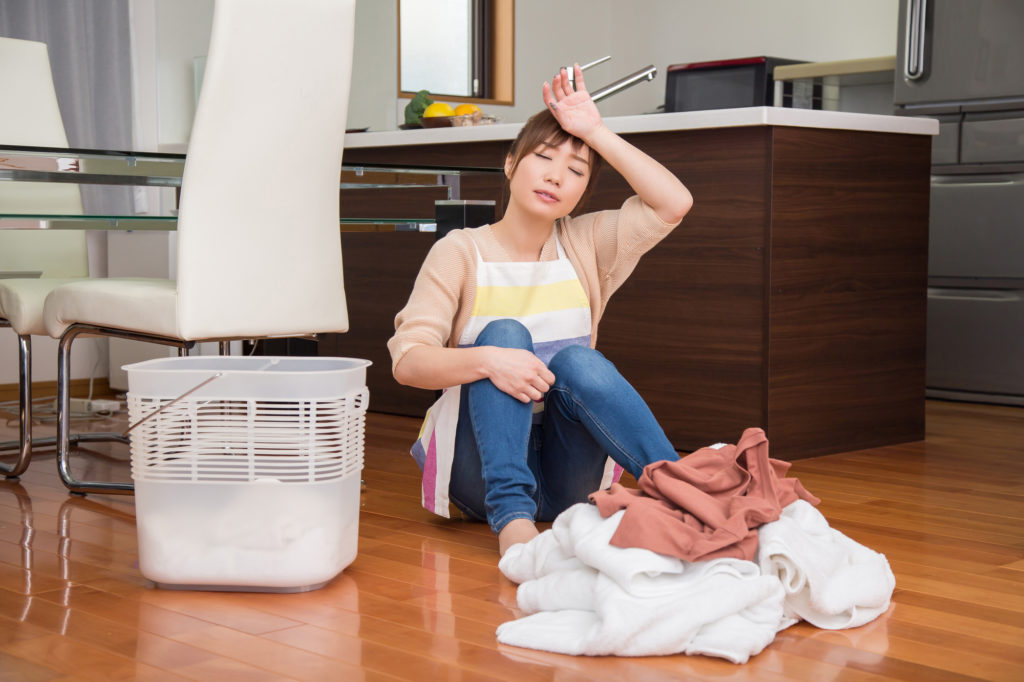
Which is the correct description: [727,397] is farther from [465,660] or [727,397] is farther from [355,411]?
[465,660]

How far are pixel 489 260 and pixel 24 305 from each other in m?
1.10

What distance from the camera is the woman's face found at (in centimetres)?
193

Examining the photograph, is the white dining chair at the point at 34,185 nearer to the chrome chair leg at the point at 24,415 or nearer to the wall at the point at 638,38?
the chrome chair leg at the point at 24,415

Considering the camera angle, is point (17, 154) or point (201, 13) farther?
point (201, 13)

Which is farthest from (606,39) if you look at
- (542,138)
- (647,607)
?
(647,607)

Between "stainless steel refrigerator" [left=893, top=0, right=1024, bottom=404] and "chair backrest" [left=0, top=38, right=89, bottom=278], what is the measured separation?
8.83ft

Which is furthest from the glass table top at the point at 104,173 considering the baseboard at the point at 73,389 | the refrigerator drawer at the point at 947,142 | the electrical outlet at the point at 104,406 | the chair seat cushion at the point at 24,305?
the refrigerator drawer at the point at 947,142

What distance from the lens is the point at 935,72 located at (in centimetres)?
401

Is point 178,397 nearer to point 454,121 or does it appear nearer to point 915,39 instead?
point 454,121

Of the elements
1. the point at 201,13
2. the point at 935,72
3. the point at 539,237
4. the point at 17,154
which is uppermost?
the point at 201,13

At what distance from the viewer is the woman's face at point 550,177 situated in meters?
1.93

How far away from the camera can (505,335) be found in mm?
1894

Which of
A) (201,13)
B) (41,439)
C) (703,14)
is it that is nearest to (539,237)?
(41,439)

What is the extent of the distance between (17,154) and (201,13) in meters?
2.82
